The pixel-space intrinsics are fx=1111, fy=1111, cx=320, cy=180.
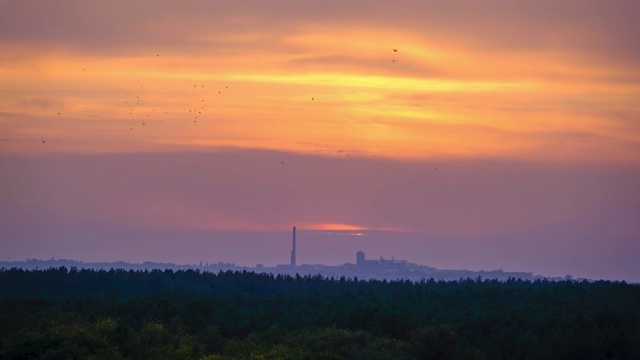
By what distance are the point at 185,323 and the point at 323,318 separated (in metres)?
13.0

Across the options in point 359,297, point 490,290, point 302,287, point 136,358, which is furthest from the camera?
point 302,287

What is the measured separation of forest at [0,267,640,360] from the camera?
7700 centimetres

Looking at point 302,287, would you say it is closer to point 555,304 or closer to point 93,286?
point 93,286

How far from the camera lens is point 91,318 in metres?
99.9

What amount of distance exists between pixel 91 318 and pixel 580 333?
42984 mm

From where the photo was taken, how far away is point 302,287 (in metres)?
184

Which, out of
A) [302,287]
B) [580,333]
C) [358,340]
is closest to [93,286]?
[302,287]

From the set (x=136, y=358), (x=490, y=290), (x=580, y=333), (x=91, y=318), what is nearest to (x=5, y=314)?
(x=91, y=318)

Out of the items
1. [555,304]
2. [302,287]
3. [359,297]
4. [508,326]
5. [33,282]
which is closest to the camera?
[508,326]

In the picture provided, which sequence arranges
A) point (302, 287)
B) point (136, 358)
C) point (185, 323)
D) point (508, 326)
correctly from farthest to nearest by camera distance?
point (302, 287)
point (185, 323)
point (508, 326)
point (136, 358)

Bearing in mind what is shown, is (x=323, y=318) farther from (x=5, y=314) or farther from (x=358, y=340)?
(x=5, y=314)

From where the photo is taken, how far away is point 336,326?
101 m

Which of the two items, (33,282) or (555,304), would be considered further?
(33,282)

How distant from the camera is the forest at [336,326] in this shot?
77.0 meters
